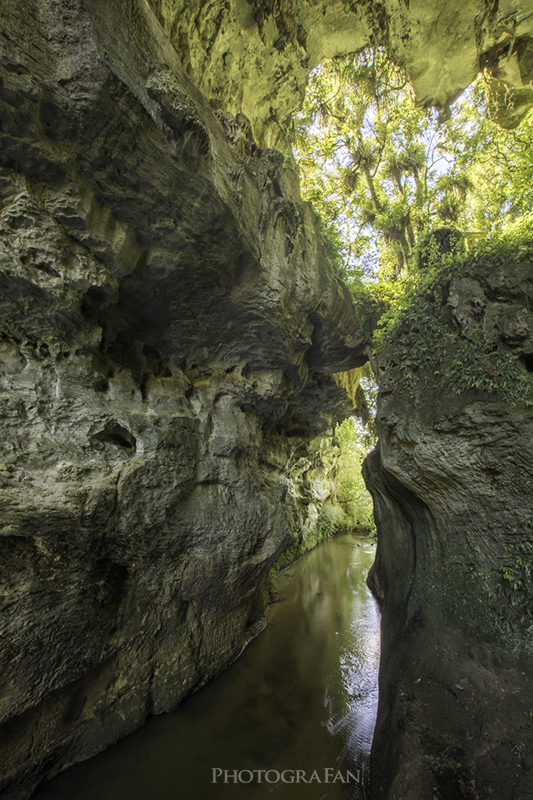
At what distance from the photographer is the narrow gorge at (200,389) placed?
10.5ft

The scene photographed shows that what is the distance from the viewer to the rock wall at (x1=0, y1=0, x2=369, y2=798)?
325cm

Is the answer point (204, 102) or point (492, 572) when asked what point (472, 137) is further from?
point (492, 572)

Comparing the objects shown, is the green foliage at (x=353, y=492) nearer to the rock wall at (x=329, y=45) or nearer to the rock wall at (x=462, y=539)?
the rock wall at (x=462, y=539)

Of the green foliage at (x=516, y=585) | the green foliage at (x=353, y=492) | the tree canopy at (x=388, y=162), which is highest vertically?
the tree canopy at (x=388, y=162)

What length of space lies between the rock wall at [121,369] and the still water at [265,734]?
Result: 1.01 ft

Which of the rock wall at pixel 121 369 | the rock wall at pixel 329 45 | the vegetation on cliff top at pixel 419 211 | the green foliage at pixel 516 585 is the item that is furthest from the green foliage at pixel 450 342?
the rock wall at pixel 329 45

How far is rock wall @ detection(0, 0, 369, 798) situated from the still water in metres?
0.31

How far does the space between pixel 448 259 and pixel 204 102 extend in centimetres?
468

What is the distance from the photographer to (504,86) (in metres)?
6.29

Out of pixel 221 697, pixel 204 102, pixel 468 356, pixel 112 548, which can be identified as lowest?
pixel 221 697

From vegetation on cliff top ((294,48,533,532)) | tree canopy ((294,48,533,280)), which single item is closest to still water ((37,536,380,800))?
vegetation on cliff top ((294,48,533,532))

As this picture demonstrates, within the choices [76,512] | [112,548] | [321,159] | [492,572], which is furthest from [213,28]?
[492,572]

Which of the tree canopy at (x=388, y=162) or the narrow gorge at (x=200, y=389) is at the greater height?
the tree canopy at (x=388, y=162)

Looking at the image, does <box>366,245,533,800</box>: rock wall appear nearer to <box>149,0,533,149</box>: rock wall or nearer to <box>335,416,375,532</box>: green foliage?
<box>149,0,533,149</box>: rock wall
